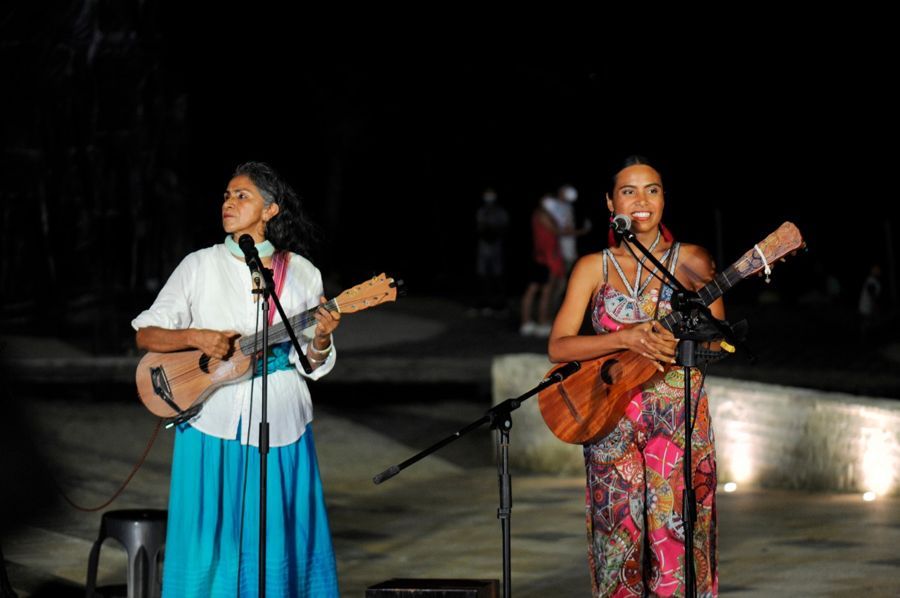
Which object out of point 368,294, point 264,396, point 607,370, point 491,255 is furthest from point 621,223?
point 491,255

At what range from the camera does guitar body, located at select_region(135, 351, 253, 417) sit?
567 cm

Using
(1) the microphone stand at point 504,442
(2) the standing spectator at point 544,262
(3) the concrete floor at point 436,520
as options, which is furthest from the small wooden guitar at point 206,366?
(2) the standing spectator at point 544,262

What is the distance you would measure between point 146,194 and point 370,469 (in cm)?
669

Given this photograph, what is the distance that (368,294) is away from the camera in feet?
18.3

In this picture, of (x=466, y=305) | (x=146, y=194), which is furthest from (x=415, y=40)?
(x=146, y=194)

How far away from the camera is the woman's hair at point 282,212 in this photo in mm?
5738

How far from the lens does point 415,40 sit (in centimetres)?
2792

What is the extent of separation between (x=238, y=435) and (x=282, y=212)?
2.61 feet

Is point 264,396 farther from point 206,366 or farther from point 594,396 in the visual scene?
point 594,396

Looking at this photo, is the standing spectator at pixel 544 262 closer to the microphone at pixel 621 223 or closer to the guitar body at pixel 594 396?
the guitar body at pixel 594 396

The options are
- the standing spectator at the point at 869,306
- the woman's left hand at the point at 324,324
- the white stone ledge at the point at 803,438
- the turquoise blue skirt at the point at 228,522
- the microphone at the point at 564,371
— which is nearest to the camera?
the microphone at the point at 564,371

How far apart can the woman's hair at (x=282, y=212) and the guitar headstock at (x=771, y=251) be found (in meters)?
1.61

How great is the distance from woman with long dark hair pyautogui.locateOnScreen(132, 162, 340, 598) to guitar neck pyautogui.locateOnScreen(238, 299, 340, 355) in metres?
0.05

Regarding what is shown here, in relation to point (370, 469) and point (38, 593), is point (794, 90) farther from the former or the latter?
point (38, 593)
